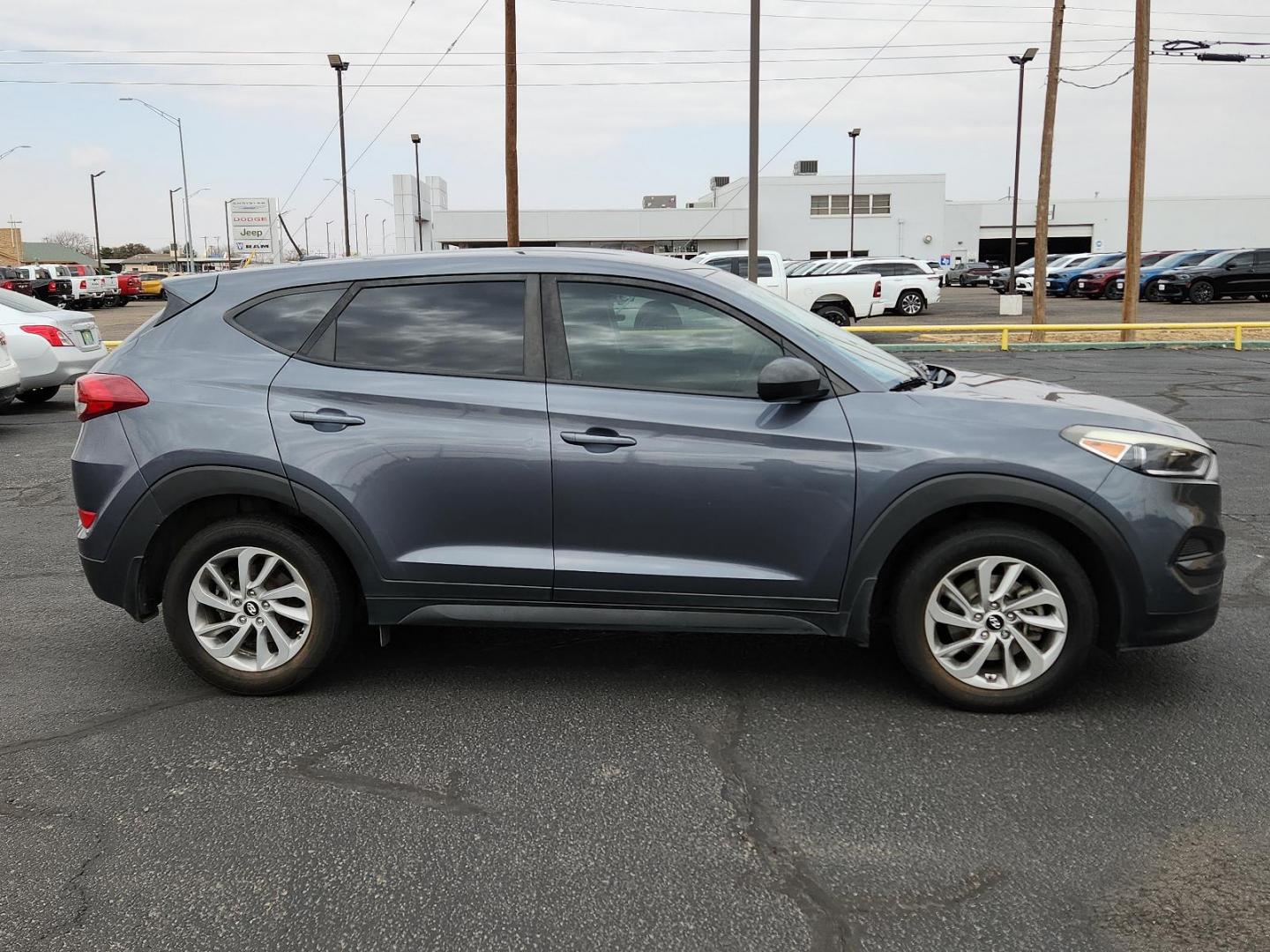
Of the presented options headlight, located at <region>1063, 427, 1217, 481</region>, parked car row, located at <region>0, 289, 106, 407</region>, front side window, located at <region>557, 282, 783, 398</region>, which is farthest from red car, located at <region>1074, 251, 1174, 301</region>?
front side window, located at <region>557, 282, 783, 398</region>

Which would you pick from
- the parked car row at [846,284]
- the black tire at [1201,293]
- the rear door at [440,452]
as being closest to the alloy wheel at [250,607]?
the rear door at [440,452]

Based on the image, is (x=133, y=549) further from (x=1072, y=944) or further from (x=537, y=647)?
(x=1072, y=944)

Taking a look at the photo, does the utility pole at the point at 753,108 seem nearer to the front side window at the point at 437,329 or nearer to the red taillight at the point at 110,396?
the front side window at the point at 437,329

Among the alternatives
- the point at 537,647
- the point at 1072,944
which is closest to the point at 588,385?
the point at 537,647

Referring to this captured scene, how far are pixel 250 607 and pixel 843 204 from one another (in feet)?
206

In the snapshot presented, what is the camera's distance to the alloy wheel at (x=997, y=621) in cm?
396

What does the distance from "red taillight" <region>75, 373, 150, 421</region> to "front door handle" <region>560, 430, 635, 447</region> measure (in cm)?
168

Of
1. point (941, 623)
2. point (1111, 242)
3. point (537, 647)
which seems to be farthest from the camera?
point (1111, 242)

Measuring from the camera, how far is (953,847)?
10.4 feet

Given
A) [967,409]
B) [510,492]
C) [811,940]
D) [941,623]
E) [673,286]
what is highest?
[673,286]

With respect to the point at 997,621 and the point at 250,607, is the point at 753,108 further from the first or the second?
the point at 250,607

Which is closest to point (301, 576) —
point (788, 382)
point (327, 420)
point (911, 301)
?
point (327, 420)

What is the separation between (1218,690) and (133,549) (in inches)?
168

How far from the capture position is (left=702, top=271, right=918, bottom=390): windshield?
4.25 m
